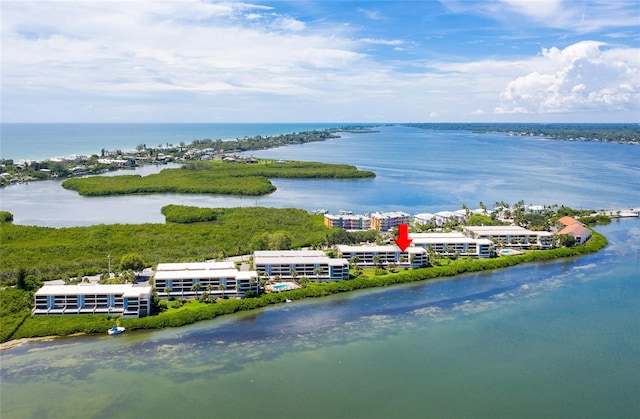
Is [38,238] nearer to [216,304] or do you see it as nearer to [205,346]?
[216,304]

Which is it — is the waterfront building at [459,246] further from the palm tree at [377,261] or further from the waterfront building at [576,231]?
the waterfront building at [576,231]

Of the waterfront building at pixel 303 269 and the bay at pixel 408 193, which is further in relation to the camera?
the bay at pixel 408 193

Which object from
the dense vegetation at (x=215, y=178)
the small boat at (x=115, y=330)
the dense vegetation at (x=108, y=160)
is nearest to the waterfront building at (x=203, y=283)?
the small boat at (x=115, y=330)

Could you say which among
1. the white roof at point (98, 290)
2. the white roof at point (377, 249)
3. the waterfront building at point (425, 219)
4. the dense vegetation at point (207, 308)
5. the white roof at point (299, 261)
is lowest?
the dense vegetation at point (207, 308)

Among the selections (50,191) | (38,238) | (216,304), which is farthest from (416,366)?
(50,191)

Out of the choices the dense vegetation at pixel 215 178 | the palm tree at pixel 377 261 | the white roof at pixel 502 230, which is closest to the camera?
the palm tree at pixel 377 261

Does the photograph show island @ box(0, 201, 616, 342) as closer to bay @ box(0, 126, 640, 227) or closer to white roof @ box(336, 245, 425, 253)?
white roof @ box(336, 245, 425, 253)

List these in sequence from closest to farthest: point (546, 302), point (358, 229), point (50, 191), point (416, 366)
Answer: point (416, 366), point (546, 302), point (358, 229), point (50, 191)

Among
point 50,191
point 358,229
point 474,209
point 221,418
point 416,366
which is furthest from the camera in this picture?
point 50,191

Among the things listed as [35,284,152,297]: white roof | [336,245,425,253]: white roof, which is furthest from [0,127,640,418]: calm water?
[336,245,425,253]: white roof
